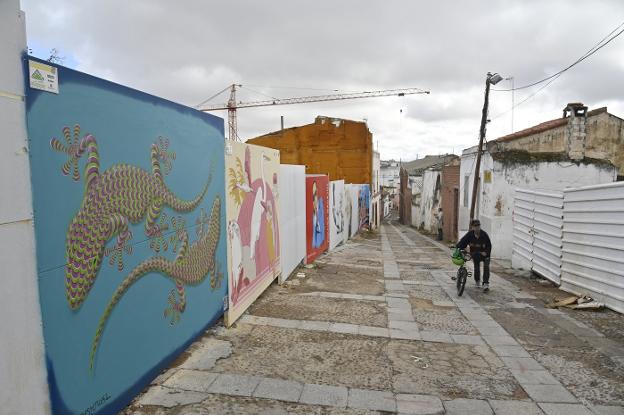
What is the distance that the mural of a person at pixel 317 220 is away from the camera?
40.5 ft

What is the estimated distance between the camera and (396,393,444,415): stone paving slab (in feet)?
12.5

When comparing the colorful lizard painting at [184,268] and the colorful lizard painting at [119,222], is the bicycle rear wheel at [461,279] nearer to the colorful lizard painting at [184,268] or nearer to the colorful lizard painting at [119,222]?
the colorful lizard painting at [184,268]

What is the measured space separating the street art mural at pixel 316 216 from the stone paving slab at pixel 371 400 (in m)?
7.30

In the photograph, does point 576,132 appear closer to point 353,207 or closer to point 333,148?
point 353,207

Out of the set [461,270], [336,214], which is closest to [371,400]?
[461,270]

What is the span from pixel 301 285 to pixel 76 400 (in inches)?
237

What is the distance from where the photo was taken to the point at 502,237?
14625mm

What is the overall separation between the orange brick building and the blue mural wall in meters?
27.3

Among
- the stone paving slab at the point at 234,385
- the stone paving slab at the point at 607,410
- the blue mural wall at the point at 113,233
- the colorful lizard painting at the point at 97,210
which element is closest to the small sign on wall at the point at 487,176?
the stone paving slab at the point at 607,410

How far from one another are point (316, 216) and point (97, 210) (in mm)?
9826

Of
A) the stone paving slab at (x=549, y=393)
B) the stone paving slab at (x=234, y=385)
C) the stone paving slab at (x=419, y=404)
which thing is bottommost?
the stone paving slab at (x=549, y=393)

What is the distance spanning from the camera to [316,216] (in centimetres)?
1277

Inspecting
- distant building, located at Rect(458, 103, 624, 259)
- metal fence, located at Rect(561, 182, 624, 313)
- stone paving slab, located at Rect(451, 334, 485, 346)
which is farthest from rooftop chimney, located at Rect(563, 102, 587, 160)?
stone paving slab, located at Rect(451, 334, 485, 346)

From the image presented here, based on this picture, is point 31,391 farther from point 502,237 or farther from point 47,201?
point 502,237
